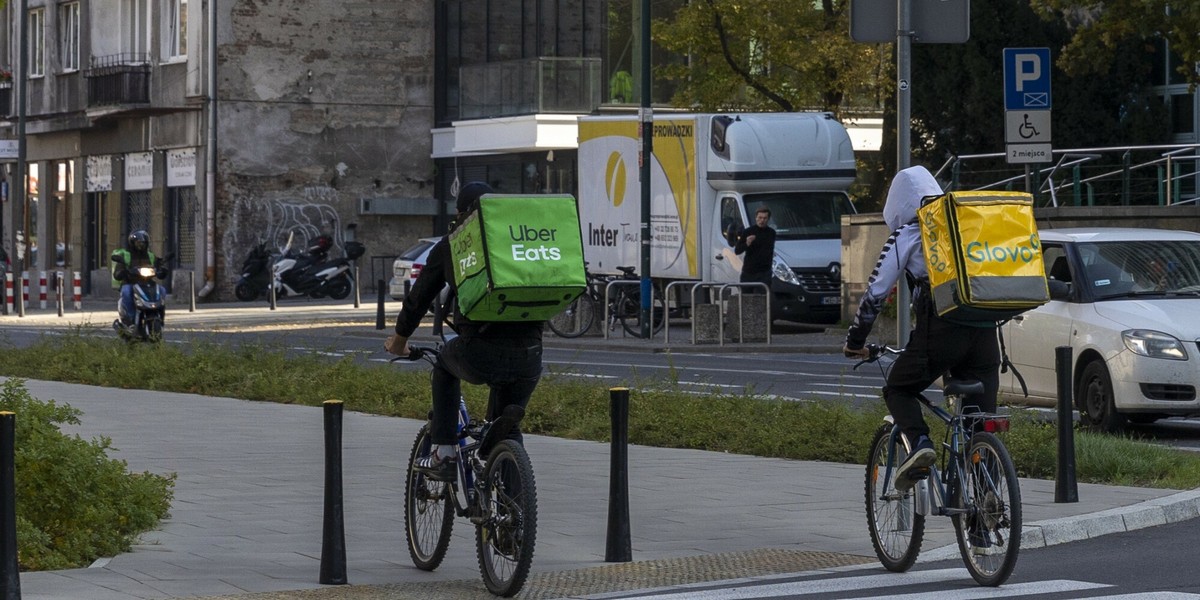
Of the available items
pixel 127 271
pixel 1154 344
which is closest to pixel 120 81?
pixel 127 271

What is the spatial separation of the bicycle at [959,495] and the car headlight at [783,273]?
20668mm

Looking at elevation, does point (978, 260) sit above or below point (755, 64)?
below

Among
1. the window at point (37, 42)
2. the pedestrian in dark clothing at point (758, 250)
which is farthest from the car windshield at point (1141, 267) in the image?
the window at point (37, 42)

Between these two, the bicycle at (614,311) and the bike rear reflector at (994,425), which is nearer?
the bike rear reflector at (994,425)

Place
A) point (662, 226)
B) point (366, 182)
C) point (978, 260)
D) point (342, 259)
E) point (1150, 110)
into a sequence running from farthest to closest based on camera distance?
point (366, 182) < point (342, 259) < point (1150, 110) < point (662, 226) < point (978, 260)

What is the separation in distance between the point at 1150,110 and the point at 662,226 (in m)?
9.82

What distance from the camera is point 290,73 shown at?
154 ft

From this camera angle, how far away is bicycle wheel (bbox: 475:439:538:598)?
303 inches

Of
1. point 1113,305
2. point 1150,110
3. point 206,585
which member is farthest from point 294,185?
point 206,585

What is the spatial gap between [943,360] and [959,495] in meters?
0.56

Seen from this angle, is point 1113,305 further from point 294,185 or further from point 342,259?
point 294,185

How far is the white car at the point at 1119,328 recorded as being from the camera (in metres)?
14.3

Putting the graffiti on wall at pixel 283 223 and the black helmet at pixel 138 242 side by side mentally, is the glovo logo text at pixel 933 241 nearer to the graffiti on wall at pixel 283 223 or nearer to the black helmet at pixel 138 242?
the black helmet at pixel 138 242

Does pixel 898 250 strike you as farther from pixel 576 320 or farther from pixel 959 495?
pixel 576 320
